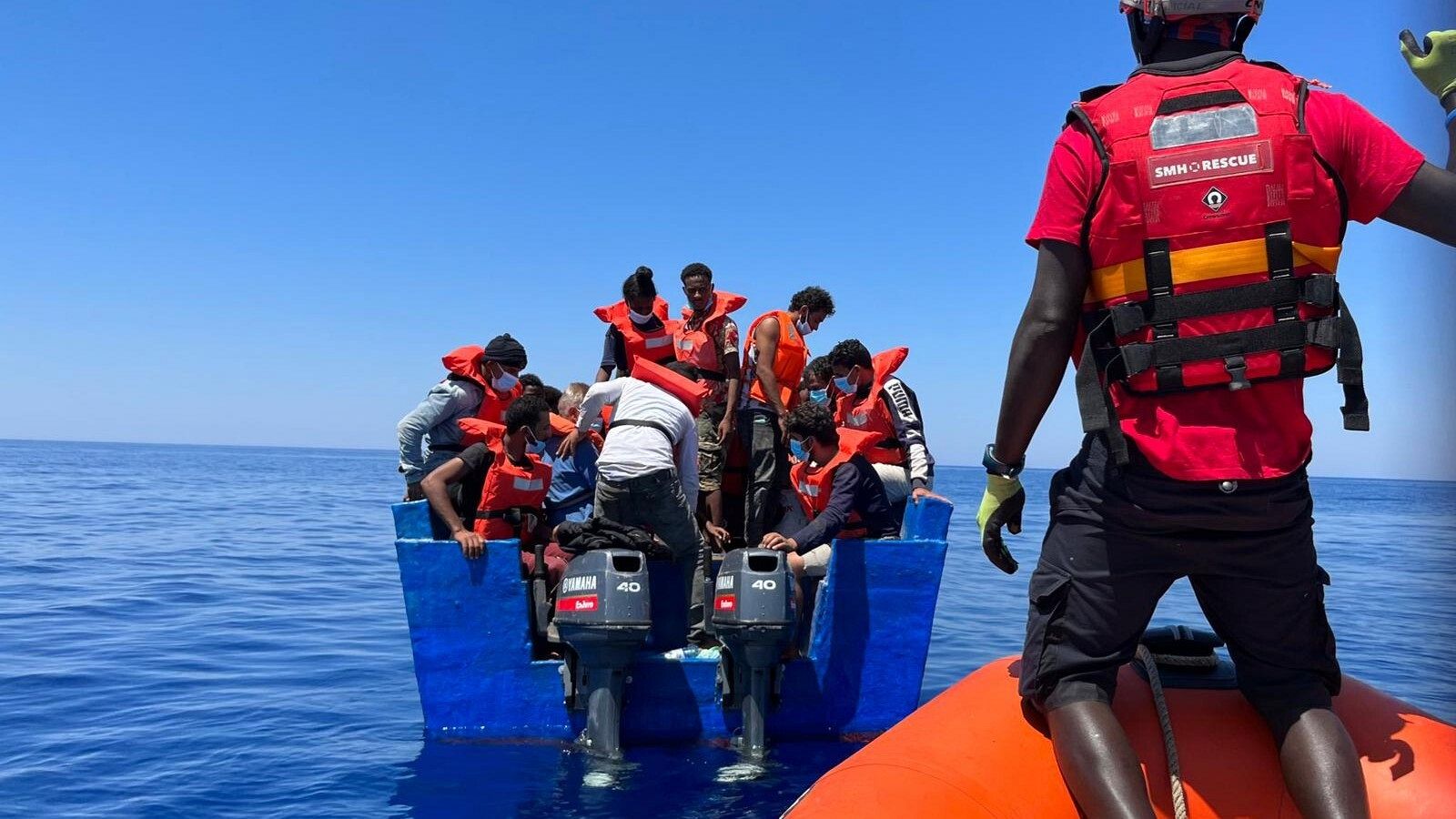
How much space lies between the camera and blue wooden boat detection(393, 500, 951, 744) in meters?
5.35

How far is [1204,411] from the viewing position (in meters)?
1.97

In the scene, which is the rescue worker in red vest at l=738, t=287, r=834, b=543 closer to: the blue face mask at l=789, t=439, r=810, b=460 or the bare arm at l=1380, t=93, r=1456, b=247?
the blue face mask at l=789, t=439, r=810, b=460

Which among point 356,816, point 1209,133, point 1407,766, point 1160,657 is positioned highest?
point 1209,133

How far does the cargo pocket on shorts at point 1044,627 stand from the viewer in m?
2.15

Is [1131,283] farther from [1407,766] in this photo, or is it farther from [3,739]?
[3,739]

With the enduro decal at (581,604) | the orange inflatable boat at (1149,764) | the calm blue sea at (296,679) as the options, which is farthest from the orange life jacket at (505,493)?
the orange inflatable boat at (1149,764)

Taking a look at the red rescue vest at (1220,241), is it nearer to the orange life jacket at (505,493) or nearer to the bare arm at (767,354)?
the orange life jacket at (505,493)

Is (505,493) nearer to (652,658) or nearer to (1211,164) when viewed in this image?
(652,658)

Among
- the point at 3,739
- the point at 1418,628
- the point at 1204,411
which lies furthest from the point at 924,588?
the point at 1418,628

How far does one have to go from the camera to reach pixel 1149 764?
229cm

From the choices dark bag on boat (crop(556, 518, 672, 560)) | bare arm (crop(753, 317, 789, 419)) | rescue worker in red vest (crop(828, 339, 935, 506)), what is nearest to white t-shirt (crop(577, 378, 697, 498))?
dark bag on boat (crop(556, 518, 672, 560))

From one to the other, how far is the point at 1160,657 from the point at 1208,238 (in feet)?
3.70

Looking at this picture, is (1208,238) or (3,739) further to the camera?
(3,739)

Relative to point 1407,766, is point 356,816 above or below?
below
